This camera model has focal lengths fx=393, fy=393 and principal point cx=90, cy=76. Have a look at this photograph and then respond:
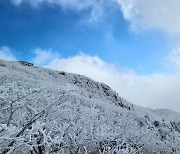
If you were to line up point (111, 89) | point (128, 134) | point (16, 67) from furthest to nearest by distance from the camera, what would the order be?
point (111, 89)
point (16, 67)
point (128, 134)

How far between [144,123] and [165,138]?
142 inches

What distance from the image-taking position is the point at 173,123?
225 ft

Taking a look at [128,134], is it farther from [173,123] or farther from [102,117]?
[173,123]

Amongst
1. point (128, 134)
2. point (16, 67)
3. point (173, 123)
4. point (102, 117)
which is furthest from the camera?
point (173, 123)

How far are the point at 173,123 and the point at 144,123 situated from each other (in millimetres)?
14480

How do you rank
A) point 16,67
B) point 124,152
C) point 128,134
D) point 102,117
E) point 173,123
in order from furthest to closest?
point 173,123, point 16,67, point 102,117, point 128,134, point 124,152

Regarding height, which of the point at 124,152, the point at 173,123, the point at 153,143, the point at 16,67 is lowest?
the point at 124,152

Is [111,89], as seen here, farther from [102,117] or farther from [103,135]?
[103,135]

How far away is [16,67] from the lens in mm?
63375

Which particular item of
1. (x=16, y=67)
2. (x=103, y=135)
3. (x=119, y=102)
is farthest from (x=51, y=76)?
(x=103, y=135)

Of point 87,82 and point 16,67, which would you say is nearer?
point 16,67

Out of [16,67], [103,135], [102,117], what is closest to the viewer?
[103,135]

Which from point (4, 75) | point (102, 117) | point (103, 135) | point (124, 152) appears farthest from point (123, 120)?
point (124, 152)

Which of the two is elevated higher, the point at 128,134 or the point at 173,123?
the point at 173,123
